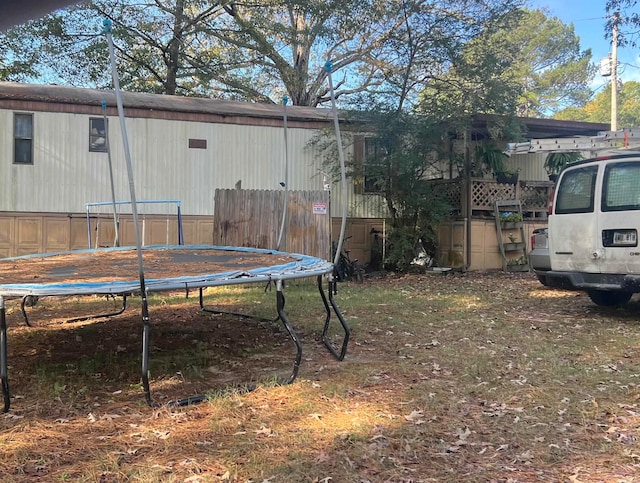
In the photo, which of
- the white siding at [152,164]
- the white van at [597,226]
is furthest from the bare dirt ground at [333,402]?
the white siding at [152,164]

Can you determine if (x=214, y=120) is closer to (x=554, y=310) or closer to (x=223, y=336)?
(x=223, y=336)

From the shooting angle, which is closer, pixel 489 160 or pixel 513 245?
pixel 513 245

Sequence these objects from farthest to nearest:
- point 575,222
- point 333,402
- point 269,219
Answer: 1. point 269,219
2. point 575,222
3. point 333,402

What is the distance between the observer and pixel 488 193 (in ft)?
38.6

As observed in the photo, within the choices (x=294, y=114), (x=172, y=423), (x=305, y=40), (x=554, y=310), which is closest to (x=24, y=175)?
(x=294, y=114)

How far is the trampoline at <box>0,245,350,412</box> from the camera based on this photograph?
341 centimetres

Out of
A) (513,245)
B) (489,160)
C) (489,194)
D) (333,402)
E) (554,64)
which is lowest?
(333,402)

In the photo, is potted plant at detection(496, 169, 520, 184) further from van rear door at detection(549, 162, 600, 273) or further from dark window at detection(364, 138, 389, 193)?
van rear door at detection(549, 162, 600, 273)

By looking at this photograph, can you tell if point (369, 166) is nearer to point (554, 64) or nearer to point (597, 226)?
point (597, 226)

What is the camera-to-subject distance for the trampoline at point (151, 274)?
134 inches

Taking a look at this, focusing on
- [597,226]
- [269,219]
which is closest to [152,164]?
[269,219]

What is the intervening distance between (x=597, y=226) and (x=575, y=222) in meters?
0.27

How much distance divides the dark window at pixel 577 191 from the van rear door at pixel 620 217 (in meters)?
0.15

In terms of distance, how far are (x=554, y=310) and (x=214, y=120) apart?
7.79 meters
